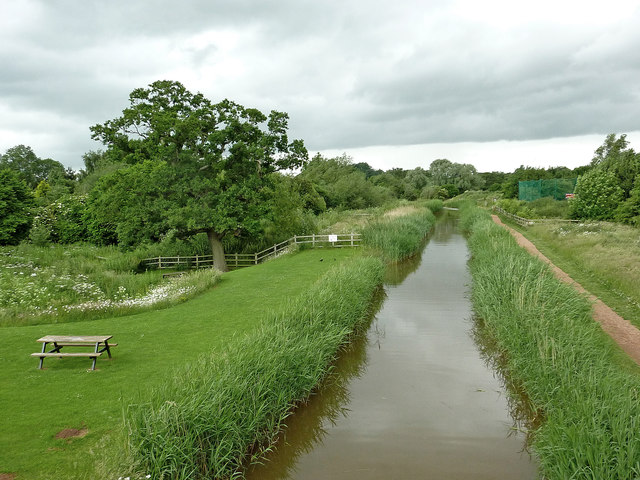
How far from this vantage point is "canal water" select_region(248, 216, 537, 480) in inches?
284

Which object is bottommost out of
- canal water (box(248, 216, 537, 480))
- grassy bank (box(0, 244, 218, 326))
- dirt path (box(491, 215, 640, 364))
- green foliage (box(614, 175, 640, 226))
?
canal water (box(248, 216, 537, 480))

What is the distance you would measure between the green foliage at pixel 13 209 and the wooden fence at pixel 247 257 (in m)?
12.9

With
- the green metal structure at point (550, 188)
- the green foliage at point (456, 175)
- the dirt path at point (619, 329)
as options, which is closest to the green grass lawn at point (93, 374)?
the dirt path at point (619, 329)

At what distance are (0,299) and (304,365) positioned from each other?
13.1 meters

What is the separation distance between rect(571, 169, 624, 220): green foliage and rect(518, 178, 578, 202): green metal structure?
1359cm

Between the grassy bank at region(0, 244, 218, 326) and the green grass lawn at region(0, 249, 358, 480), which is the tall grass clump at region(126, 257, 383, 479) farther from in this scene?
the grassy bank at region(0, 244, 218, 326)

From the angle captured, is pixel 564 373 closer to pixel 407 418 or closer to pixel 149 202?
pixel 407 418

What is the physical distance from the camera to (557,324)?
10516 millimetres

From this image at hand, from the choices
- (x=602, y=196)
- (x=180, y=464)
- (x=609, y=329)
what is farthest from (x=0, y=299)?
(x=602, y=196)

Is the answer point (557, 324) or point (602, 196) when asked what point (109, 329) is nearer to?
point (557, 324)

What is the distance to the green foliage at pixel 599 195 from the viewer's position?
115ft

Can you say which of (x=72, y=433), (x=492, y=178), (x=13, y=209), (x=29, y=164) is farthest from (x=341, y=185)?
(x=492, y=178)

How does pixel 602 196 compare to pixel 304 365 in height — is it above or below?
above

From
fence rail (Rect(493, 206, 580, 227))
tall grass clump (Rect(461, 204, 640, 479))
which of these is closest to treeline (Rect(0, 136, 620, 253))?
fence rail (Rect(493, 206, 580, 227))
